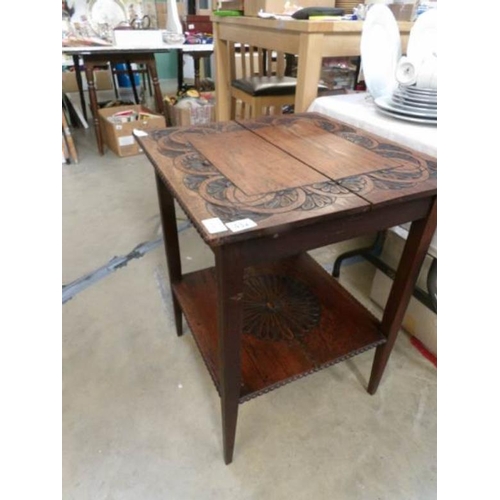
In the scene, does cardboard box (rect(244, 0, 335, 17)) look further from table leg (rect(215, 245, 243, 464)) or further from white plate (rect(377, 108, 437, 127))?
table leg (rect(215, 245, 243, 464))

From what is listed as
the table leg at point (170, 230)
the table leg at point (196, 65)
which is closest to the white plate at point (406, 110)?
the table leg at point (170, 230)

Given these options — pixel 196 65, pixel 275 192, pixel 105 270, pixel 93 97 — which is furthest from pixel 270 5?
pixel 196 65

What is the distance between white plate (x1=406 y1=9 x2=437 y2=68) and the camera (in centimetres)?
100

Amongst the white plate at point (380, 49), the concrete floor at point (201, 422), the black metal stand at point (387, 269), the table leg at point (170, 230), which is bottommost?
the concrete floor at point (201, 422)

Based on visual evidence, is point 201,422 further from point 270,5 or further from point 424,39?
point 270,5

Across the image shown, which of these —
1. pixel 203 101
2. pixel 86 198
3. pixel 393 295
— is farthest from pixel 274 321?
pixel 203 101

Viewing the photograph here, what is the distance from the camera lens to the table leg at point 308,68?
120cm

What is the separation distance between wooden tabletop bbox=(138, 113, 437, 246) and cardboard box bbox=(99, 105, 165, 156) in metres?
1.96

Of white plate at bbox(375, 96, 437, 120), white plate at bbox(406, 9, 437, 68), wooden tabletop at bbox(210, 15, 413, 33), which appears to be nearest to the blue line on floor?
wooden tabletop at bbox(210, 15, 413, 33)

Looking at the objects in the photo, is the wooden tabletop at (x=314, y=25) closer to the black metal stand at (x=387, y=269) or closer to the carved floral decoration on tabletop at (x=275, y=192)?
the carved floral decoration on tabletop at (x=275, y=192)

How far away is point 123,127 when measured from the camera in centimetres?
273

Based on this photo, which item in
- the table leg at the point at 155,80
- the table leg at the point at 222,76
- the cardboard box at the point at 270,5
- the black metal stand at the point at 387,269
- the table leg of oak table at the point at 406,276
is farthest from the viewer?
the table leg at the point at 155,80
